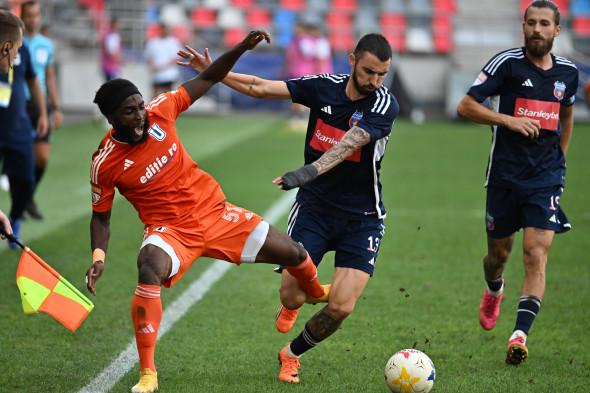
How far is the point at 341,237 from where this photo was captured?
509 cm

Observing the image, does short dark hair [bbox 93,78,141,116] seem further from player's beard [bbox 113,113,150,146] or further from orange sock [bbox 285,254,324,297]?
orange sock [bbox 285,254,324,297]

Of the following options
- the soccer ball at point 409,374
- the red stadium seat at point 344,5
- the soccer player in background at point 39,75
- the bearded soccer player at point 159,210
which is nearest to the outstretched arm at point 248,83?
the bearded soccer player at point 159,210

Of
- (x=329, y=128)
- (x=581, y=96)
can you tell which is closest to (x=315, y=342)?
(x=329, y=128)

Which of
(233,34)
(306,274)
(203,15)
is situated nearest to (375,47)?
(306,274)

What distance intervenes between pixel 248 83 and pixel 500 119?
5.55 ft

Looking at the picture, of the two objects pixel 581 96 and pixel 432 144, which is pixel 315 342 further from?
pixel 581 96

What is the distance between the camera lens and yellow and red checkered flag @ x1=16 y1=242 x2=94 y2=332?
14.7ft

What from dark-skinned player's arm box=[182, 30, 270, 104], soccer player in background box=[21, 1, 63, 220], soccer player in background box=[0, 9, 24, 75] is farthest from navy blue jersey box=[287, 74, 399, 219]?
soccer player in background box=[21, 1, 63, 220]

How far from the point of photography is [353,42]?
27172 millimetres

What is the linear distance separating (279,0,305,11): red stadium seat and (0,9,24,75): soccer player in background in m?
24.4

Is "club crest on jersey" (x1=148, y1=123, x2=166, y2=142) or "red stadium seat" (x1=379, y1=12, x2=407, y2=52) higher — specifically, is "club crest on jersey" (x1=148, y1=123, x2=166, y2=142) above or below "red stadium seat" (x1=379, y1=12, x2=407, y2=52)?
above

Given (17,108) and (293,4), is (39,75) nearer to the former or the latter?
(17,108)

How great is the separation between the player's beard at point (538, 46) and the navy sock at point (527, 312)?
5.37 ft

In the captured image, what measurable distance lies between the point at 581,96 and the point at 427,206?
1257 centimetres
